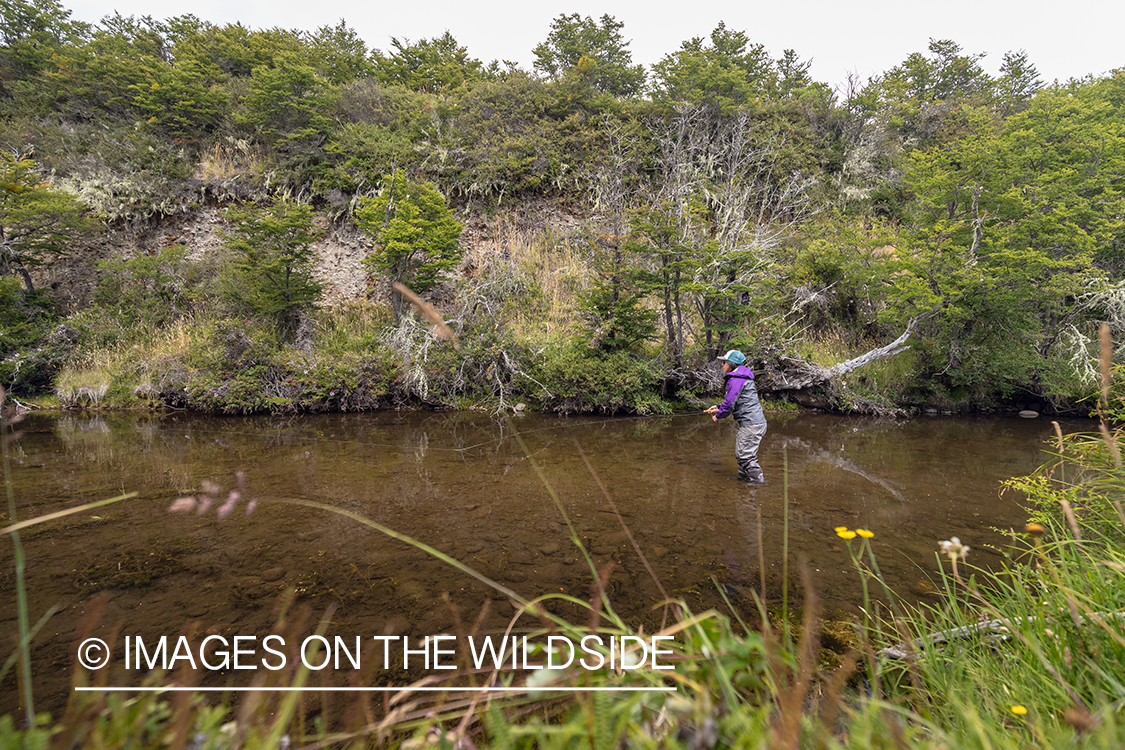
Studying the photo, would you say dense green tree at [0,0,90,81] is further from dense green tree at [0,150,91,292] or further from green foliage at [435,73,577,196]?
green foliage at [435,73,577,196]

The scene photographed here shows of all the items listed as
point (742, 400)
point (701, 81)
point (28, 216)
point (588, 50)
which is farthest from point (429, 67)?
point (742, 400)

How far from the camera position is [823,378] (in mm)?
10570

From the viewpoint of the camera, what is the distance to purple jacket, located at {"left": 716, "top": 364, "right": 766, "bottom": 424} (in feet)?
19.9

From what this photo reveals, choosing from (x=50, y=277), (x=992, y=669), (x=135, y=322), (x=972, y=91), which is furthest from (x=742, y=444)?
(x=972, y=91)

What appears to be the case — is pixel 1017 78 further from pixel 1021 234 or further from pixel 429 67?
pixel 429 67

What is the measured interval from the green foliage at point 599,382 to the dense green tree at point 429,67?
14.8 metres

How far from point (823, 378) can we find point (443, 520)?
963 centimetres

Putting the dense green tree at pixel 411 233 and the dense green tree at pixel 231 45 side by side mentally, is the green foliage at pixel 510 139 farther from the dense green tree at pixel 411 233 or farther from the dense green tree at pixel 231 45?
the dense green tree at pixel 231 45

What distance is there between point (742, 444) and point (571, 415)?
4.90 meters

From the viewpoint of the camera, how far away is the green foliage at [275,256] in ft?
35.2

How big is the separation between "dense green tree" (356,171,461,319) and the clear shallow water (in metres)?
4.74

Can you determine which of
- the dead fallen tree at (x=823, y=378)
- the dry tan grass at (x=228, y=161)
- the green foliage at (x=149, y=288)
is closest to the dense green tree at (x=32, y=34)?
the dry tan grass at (x=228, y=161)

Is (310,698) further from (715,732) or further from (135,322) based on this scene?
(135,322)

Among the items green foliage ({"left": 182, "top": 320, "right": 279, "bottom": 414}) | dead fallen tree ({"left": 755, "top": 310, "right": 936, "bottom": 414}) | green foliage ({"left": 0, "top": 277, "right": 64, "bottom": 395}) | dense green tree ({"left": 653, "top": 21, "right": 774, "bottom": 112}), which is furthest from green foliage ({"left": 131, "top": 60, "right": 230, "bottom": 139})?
dead fallen tree ({"left": 755, "top": 310, "right": 936, "bottom": 414})
